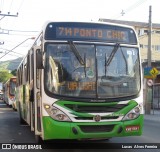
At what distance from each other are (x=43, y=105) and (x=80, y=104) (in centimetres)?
88

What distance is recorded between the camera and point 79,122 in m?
9.16

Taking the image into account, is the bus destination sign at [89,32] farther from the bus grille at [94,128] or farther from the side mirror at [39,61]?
the bus grille at [94,128]

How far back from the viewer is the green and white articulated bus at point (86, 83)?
9188mm

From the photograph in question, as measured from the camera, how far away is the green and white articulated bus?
30.1 feet

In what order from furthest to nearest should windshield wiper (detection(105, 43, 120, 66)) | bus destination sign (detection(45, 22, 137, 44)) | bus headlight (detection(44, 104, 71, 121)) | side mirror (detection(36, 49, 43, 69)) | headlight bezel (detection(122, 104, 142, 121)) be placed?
bus destination sign (detection(45, 22, 137, 44)) < windshield wiper (detection(105, 43, 120, 66)) < headlight bezel (detection(122, 104, 142, 121)) < side mirror (detection(36, 49, 43, 69)) < bus headlight (detection(44, 104, 71, 121))

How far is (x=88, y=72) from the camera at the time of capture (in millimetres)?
9539

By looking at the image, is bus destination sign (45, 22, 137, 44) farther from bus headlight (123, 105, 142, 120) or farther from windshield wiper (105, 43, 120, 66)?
bus headlight (123, 105, 142, 120)

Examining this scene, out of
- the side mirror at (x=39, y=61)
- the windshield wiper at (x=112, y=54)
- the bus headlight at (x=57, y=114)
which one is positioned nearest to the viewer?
the bus headlight at (x=57, y=114)

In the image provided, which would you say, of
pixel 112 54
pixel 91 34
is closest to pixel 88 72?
pixel 112 54

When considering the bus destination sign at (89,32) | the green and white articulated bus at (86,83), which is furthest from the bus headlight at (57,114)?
the bus destination sign at (89,32)

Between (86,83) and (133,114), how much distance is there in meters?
1.36

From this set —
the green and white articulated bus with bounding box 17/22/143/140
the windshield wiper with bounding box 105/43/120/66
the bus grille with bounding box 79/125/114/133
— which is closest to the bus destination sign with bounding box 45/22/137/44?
the green and white articulated bus with bounding box 17/22/143/140

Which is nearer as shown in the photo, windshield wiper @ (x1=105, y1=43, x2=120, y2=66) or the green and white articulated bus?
the green and white articulated bus

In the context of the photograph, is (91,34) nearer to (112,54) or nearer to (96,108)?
(112,54)
